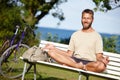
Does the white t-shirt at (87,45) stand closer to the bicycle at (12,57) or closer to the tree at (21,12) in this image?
the bicycle at (12,57)

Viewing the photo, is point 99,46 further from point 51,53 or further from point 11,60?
point 11,60

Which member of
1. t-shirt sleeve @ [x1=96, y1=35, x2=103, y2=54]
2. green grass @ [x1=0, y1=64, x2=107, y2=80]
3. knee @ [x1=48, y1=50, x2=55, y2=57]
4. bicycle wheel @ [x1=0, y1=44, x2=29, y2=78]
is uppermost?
t-shirt sleeve @ [x1=96, y1=35, x2=103, y2=54]

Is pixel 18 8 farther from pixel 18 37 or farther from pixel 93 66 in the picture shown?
pixel 93 66

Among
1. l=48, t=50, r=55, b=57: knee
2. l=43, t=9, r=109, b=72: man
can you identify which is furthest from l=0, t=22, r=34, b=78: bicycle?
l=48, t=50, r=55, b=57: knee

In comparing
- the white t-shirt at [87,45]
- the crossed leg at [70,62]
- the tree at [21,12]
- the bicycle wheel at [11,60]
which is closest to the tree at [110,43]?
the tree at [21,12]

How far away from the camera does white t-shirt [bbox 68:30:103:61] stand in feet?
22.8

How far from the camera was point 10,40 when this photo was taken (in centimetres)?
878

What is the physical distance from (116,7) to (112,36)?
1.46 m

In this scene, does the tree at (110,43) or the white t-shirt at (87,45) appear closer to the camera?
the white t-shirt at (87,45)

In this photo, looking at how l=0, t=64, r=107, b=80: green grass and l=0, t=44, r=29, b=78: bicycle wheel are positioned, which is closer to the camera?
l=0, t=44, r=29, b=78: bicycle wheel

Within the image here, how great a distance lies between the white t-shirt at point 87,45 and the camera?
22.8ft

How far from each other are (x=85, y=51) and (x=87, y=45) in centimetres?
10

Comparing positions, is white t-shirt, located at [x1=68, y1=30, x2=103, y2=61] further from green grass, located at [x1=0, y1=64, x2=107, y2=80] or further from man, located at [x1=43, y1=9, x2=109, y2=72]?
green grass, located at [x1=0, y1=64, x2=107, y2=80]

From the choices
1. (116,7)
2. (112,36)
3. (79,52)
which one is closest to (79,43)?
(79,52)
